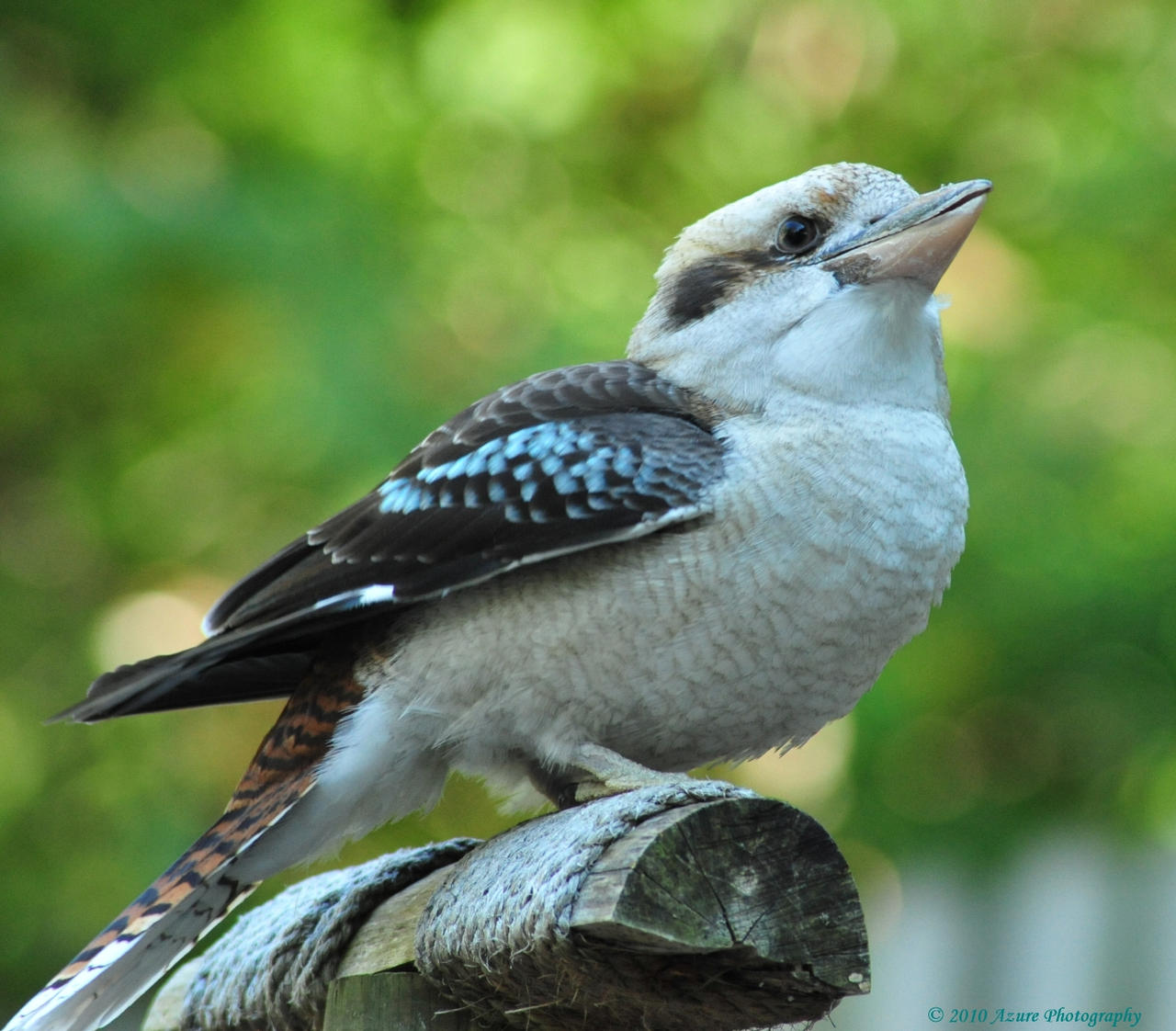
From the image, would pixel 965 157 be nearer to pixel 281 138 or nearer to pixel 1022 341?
pixel 1022 341

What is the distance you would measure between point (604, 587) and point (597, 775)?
29cm

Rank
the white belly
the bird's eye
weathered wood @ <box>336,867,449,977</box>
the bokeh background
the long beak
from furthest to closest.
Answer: the bokeh background
the bird's eye
the long beak
the white belly
weathered wood @ <box>336,867,449,977</box>

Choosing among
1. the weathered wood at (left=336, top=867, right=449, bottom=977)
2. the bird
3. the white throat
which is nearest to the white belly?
the bird

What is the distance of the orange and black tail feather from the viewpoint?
2.26 m

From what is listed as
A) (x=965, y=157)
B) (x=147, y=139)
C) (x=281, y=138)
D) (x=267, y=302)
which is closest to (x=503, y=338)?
(x=267, y=302)

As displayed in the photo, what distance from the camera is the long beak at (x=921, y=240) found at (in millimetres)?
2500

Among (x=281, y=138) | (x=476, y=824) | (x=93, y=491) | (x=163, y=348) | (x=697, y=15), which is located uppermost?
(x=697, y=15)

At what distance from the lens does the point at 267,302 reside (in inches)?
191

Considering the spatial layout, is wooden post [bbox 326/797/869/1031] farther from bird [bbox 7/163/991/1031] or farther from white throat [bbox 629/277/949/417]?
white throat [bbox 629/277/949/417]

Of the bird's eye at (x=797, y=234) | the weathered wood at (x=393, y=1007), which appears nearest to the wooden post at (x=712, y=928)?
the weathered wood at (x=393, y=1007)

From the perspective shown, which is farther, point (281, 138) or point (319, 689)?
point (281, 138)

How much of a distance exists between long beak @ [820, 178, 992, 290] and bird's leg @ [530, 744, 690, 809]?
97 cm

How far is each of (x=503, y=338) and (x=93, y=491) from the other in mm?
1695

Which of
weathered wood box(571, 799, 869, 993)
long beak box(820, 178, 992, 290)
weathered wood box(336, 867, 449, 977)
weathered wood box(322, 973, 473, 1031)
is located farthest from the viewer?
long beak box(820, 178, 992, 290)
